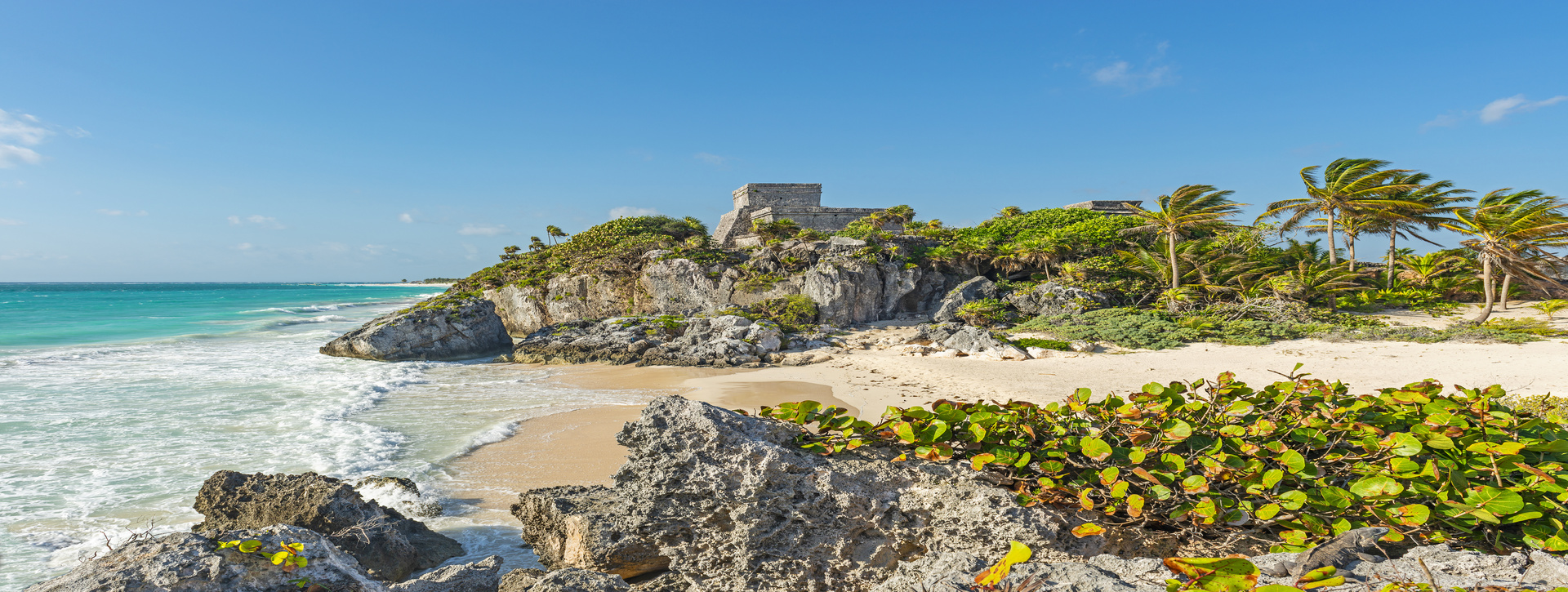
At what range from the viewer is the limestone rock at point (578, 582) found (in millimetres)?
2461

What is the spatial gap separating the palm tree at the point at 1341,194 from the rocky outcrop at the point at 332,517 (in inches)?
925

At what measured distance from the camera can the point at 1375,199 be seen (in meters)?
17.4

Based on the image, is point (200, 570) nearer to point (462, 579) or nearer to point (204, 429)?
point (462, 579)

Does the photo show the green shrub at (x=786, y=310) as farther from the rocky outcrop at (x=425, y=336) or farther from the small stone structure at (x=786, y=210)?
the small stone structure at (x=786, y=210)

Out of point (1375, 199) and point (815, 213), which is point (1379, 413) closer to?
point (1375, 199)

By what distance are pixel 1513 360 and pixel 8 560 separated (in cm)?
1811

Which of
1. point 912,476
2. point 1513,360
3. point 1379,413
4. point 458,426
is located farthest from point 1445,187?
point 458,426

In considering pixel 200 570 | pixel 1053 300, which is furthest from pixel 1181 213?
pixel 200 570

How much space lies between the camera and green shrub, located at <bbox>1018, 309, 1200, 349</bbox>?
1326cm

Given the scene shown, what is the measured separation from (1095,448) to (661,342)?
542 inches

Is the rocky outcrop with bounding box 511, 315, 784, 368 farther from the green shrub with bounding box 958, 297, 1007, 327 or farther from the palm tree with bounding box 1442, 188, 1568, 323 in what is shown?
the palm tree with bounding box 1442, 188, 1568, 323

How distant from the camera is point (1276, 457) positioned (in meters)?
2.28

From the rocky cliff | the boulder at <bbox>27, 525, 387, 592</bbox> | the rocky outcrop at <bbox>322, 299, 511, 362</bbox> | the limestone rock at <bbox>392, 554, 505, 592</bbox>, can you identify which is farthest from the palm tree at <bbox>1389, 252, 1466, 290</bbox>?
the rocky outcrop at <bbox>322, 299, 511, 362</bbox>

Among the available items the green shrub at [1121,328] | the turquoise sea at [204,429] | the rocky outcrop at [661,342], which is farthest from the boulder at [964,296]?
the turquoise sea at [204,429]
